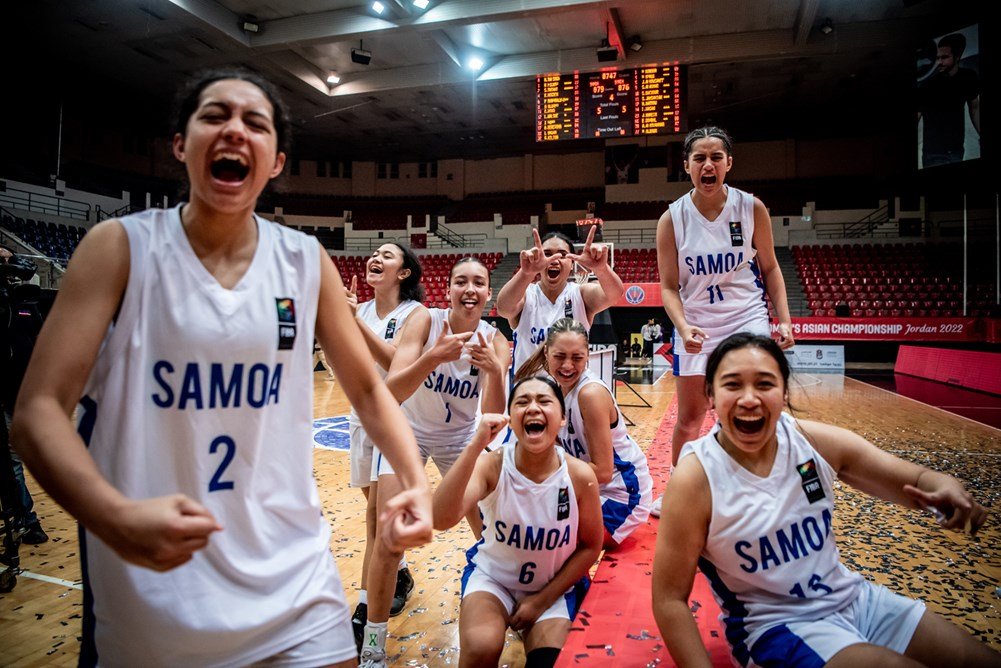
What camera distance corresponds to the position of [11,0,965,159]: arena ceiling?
1152 centimetres

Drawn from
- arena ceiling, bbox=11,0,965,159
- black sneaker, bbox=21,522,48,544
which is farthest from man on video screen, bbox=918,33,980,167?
black sneaker, bbox=21,522,48,544

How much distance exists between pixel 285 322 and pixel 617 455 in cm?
252

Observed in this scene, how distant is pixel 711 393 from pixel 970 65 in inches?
494

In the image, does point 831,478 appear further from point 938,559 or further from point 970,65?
point 970,65

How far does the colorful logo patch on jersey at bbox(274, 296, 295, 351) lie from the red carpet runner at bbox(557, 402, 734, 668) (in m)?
1.49

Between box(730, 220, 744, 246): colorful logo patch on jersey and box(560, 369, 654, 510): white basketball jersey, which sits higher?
box(730, 220, 744, 246): colorful logo patch on jersey

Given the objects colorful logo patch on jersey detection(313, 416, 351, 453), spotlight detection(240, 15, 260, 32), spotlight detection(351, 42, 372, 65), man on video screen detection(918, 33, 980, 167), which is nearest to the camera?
colorful logo patch on jersey detection(313, 416, 351, 453)

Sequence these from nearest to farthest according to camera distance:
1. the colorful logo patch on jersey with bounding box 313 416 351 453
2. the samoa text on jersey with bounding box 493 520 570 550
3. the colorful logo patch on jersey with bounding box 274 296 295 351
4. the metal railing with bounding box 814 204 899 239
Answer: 1. the colorful logo patch on jersey with bounding box 274 296 295 351
2. the samoa text on jersey with bounding box 493 520 570 550
3. the colorful logo patch on jersey with bounding box 313 416 351 453
4. the metal railing with bounding box 814 204 899 239

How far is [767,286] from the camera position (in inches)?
129

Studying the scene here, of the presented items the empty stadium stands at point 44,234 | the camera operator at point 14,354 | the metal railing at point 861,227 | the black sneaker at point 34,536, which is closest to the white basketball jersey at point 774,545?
the camera operator at point 14,354

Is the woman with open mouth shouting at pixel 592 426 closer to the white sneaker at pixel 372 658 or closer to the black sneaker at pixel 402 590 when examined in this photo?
the black sneaker at pixel 402 590

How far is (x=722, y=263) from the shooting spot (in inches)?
122

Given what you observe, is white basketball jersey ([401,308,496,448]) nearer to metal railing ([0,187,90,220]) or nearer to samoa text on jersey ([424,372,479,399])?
samoa text on jersey ([424,372,479,399])

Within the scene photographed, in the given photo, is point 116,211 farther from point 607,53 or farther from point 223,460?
point 223,460
